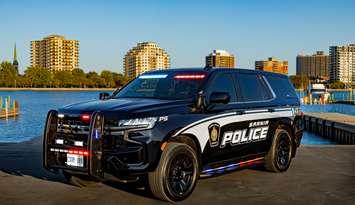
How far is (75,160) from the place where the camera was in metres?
7.24

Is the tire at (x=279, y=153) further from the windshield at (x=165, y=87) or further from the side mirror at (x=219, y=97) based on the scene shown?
the windshield at (x=165, y=87)

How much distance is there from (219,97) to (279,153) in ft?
8.77

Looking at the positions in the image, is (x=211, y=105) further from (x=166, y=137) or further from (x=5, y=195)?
(x=5, y=195)

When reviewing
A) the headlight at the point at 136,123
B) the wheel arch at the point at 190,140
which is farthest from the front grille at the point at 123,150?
the wheel arch at the point at 190,140

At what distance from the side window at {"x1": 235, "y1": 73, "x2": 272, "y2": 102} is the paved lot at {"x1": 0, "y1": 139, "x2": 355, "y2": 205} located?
143 cm

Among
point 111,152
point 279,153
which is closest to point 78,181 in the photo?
point 111,152

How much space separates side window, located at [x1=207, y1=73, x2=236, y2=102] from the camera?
8398 mm

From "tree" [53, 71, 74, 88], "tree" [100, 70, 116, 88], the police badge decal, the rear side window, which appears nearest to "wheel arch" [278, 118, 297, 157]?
the rear side window

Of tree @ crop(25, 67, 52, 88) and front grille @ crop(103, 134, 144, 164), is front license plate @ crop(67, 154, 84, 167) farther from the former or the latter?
tree @ crop(25, 67, 52, 88)

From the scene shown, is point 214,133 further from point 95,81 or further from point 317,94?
point 95,81

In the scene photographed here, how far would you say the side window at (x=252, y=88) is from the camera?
359 inches

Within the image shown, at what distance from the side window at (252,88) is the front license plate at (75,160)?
3078mm

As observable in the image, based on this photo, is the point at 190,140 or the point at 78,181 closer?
the point at 190,140

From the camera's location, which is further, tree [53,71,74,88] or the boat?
tree [53,71,74,88]
